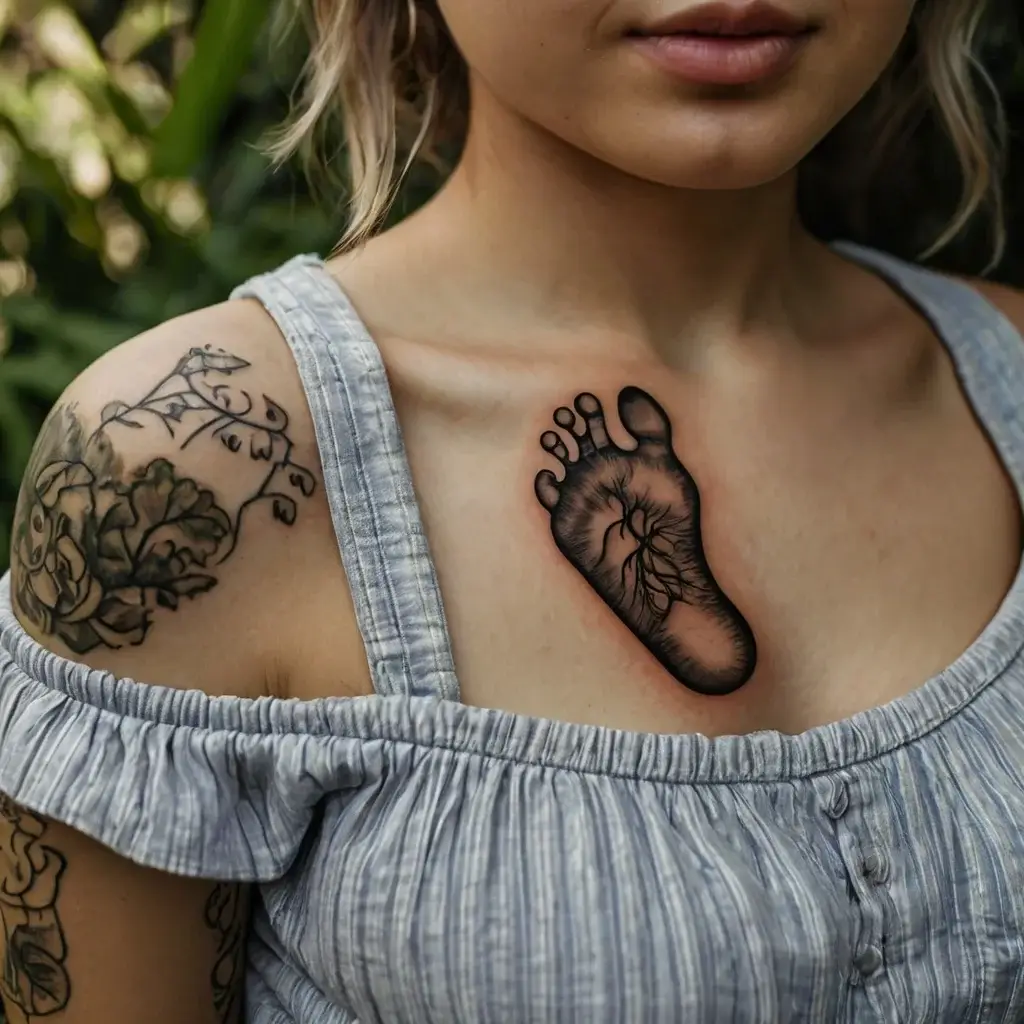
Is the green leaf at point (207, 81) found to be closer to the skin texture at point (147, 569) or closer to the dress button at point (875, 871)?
the skin texture at point (147, 569)

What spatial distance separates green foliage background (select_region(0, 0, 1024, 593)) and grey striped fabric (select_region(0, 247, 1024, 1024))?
619mm

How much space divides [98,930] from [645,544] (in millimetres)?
480

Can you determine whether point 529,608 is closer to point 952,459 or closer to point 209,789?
point 209,789

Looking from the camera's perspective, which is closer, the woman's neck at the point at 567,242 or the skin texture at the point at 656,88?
the skin texture at the point at 656,88

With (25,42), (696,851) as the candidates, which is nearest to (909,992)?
(696,851)

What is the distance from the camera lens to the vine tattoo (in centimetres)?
82

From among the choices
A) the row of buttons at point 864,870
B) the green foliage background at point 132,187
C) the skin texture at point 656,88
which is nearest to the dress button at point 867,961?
the row of buttons at point 864,870

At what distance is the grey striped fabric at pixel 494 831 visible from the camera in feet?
2.57

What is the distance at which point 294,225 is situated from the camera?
1.48 meters

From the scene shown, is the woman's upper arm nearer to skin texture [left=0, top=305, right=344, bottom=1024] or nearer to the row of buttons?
skin texture [left=0, top=305, right=344, bottom=1024]

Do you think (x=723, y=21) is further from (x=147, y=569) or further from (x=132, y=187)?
(x=132, y=187)

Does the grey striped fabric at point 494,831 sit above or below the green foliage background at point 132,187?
below

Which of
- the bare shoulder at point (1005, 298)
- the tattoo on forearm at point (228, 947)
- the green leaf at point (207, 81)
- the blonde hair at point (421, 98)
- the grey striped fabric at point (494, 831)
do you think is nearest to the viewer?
the grey striped fabric at point (494, 831)

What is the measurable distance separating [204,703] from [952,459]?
26.9 inches
